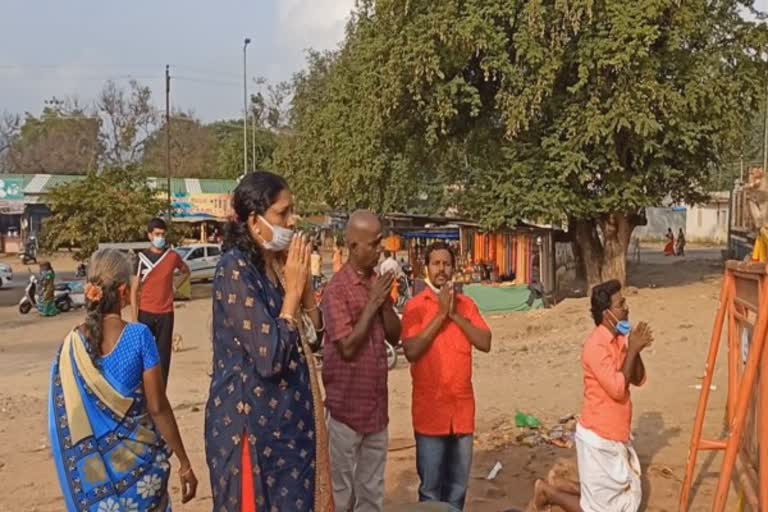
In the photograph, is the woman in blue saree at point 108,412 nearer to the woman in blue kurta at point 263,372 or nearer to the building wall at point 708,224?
the woman in blue kurta at point 263,372

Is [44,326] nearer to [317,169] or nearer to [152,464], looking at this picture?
[317,169]

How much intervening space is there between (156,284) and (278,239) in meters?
4.83

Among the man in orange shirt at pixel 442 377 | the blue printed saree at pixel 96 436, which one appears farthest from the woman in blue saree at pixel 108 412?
the man in orange shirt at pixel 442 377

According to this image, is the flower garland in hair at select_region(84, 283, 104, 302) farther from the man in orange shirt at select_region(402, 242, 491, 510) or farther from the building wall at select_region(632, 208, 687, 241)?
the building wall at select_region(632, 208, 687, 241)

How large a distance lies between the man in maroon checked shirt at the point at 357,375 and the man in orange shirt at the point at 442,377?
1.21 feet

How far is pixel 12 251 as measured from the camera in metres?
46.8

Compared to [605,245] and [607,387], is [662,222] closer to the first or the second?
[605,245]

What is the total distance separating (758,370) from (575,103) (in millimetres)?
14661

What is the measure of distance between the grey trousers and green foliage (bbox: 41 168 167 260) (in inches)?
966

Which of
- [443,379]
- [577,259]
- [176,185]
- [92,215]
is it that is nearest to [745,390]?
[443,379]

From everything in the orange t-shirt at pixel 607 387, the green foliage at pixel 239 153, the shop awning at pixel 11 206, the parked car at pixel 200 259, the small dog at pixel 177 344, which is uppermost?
the green foliage at pixel 239 153

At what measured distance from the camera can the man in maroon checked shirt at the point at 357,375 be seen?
13.0 ft

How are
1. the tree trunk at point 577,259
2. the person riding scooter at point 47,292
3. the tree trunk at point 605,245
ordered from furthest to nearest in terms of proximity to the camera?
the person riding scooter at point 47,292 → the tree trunk at point 577,259 → the tree trunk at point 605,245

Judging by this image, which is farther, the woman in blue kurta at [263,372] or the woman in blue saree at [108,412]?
the woman in blue saree at [108,412]
